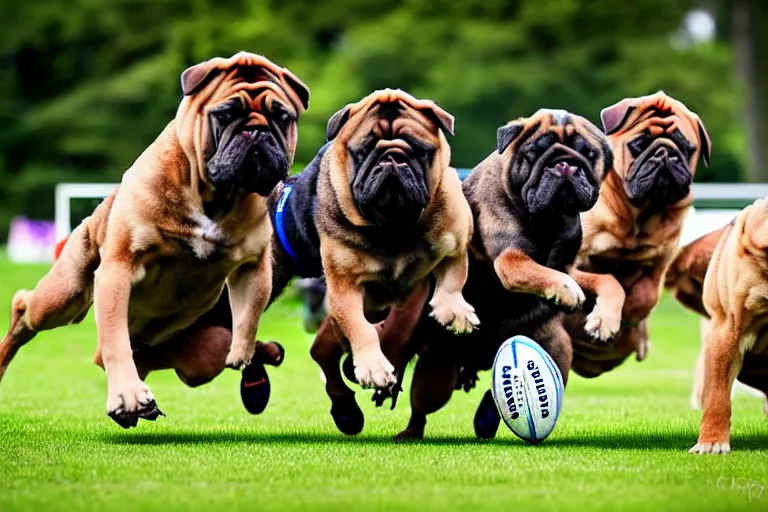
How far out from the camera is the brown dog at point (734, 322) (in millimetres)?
7102

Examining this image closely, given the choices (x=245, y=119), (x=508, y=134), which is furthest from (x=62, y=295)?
(x=508, y=134)

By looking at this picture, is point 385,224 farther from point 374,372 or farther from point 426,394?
point 426,394

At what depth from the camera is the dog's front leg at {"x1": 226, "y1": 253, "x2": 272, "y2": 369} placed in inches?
309

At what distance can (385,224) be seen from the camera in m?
7.49

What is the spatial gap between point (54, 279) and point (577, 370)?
3943 mm

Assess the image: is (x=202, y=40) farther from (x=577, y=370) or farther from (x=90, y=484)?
(x=90, y=484)

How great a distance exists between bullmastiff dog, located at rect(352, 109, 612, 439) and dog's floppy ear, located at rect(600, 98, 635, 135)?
1.84 ft

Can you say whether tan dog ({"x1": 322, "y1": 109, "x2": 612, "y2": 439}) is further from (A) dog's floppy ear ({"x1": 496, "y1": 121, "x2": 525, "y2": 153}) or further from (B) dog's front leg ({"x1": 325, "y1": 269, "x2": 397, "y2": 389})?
(B) dog's front leg ({"x1": 325, "y1": 269, "x2": 397, "y2": 389})

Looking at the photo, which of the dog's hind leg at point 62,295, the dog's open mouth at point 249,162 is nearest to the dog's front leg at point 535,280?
the dog's open mouth at point 249,162

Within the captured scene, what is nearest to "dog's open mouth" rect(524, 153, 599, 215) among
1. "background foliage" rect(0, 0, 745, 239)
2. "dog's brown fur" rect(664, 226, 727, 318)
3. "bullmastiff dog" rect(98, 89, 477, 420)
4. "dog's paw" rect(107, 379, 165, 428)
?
"bullmastiff dog" rect(98, 89, 477, 420)

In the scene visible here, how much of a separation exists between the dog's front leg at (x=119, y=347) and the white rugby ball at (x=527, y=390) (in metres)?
1.84

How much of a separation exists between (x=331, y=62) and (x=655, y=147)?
32.2 meters

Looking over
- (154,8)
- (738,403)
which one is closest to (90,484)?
(738,403)

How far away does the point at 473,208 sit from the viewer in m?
8.27
